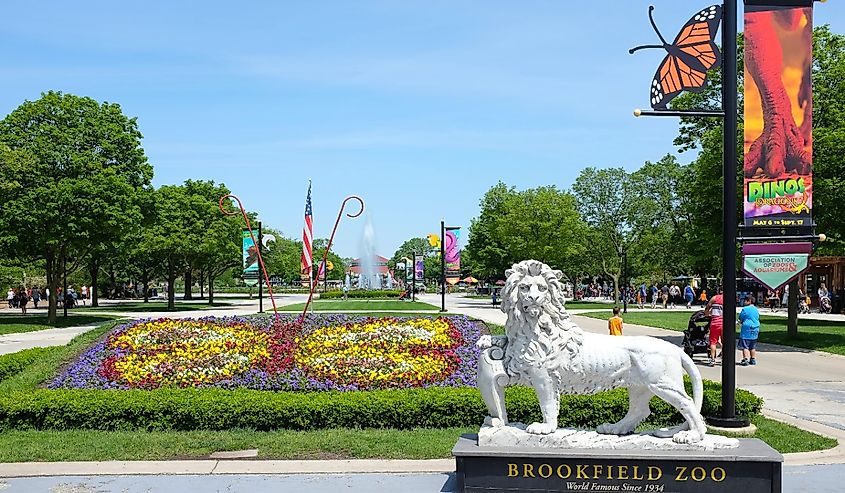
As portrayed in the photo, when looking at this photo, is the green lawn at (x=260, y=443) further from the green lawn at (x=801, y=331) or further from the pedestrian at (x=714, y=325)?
the green lawn at (x=801, y=331)

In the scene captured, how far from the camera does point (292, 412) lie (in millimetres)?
10164

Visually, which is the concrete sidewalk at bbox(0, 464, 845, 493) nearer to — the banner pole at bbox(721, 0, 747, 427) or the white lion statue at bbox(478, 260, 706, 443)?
the white lion statue at bbox(478, 260, 706, 443)

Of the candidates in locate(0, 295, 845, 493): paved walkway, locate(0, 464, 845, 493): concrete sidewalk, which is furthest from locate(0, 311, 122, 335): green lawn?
locate(0, 464, 845, 493): concrete sidewalk

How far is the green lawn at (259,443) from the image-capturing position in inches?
350

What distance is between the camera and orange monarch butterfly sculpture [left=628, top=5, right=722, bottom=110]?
9.72 meters

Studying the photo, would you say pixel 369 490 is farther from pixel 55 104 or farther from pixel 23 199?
pixel 55 104

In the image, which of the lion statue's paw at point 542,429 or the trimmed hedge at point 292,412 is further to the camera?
the trimmed hedge at point 292,412

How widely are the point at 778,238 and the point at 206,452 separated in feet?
28.1

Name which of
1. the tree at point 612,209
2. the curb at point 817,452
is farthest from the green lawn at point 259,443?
the tree at point 612,209

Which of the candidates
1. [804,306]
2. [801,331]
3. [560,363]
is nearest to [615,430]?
[560,363]

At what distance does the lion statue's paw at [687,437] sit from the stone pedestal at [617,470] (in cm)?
13

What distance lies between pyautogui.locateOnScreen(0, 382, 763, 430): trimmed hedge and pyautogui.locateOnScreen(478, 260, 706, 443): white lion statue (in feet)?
9.05

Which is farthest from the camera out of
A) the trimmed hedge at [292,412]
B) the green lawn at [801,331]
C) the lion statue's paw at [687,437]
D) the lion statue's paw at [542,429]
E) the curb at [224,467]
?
the green lawn at [801,331]

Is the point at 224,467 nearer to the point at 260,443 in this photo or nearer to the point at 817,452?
the point at 260,443
